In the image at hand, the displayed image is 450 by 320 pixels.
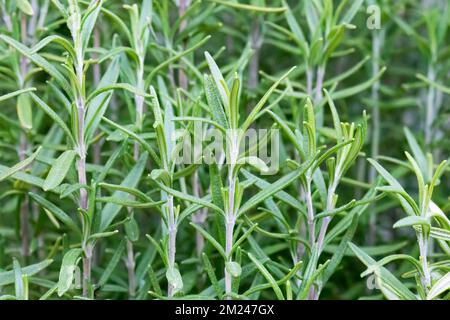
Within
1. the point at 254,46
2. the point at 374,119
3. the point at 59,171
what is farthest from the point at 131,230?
the point at 374,119

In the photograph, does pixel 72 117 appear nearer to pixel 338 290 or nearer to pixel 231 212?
pixel 231 212

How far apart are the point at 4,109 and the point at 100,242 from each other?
0.98ft

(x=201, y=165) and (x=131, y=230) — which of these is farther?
(x=201, y=165)

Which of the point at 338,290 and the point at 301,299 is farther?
the point at 338,290

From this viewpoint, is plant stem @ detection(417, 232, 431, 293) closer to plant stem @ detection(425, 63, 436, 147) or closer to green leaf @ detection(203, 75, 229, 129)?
green leaf @ detection(203, 75, 229, 129)

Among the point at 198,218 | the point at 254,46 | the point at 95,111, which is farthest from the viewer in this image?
the point at 254,46

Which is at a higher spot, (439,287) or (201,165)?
(201,165)

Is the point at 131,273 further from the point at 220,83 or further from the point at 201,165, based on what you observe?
the point at 220,83

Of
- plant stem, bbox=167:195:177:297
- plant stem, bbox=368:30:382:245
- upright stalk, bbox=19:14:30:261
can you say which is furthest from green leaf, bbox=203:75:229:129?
plant stem, bbox=368:30:382:245

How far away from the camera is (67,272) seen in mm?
737

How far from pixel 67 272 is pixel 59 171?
0.36 ft

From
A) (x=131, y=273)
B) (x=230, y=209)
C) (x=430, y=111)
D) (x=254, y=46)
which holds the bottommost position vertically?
(x=131, y=273)
